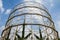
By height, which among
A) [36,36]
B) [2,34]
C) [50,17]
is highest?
[50,17]

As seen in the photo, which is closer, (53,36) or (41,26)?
(41,26)

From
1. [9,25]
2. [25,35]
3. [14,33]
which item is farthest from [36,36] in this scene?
[9,25]

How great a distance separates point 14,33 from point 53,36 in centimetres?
405

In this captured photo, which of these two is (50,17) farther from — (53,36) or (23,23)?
(23,23)

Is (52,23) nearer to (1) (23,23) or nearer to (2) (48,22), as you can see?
(2) (48,22)

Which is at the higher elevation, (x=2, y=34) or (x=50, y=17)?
(x=50, y=17)

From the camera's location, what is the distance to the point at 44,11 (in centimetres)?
1959

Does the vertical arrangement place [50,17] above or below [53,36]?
above

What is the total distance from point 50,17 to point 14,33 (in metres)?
4.55

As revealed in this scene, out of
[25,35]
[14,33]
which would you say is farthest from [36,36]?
[14,33]

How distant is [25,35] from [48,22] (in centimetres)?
322

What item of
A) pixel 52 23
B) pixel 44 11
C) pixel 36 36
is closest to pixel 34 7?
pixel 44 11

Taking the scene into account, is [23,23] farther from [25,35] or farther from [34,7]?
[34,7]

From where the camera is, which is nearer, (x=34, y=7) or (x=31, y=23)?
(x=31, y=23)
